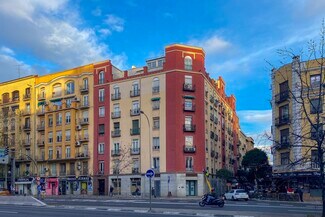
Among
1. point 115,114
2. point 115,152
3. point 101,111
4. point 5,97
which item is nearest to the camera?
point 115,152

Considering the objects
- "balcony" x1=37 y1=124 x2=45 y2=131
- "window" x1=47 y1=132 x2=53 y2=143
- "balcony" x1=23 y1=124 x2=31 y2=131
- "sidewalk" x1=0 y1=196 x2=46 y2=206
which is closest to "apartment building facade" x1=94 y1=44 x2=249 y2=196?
"window" x1=47 y1=132 x2=53 y2=143

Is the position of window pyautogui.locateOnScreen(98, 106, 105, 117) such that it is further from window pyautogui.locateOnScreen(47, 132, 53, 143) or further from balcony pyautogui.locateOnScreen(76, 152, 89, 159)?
window pyautogui.locateOnScreen(47, 132, 53, 143)

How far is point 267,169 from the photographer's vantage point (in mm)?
73562

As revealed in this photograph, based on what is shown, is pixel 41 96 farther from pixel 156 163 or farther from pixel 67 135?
pixel 156 163

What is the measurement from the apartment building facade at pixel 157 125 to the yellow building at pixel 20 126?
52.0 ft

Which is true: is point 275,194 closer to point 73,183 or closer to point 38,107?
point 73,183

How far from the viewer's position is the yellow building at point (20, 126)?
7856 cm

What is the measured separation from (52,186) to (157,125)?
76.7 ft

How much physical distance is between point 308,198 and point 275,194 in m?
4.19

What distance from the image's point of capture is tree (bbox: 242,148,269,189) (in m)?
74.6

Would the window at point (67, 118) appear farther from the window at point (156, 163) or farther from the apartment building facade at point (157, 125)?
the window at point (156, 163)

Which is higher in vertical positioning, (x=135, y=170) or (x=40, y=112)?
(x=40, y=112)

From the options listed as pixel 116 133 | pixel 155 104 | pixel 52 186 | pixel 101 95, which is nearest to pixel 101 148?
pixel 116 133

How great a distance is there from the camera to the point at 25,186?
78812 millimetres
